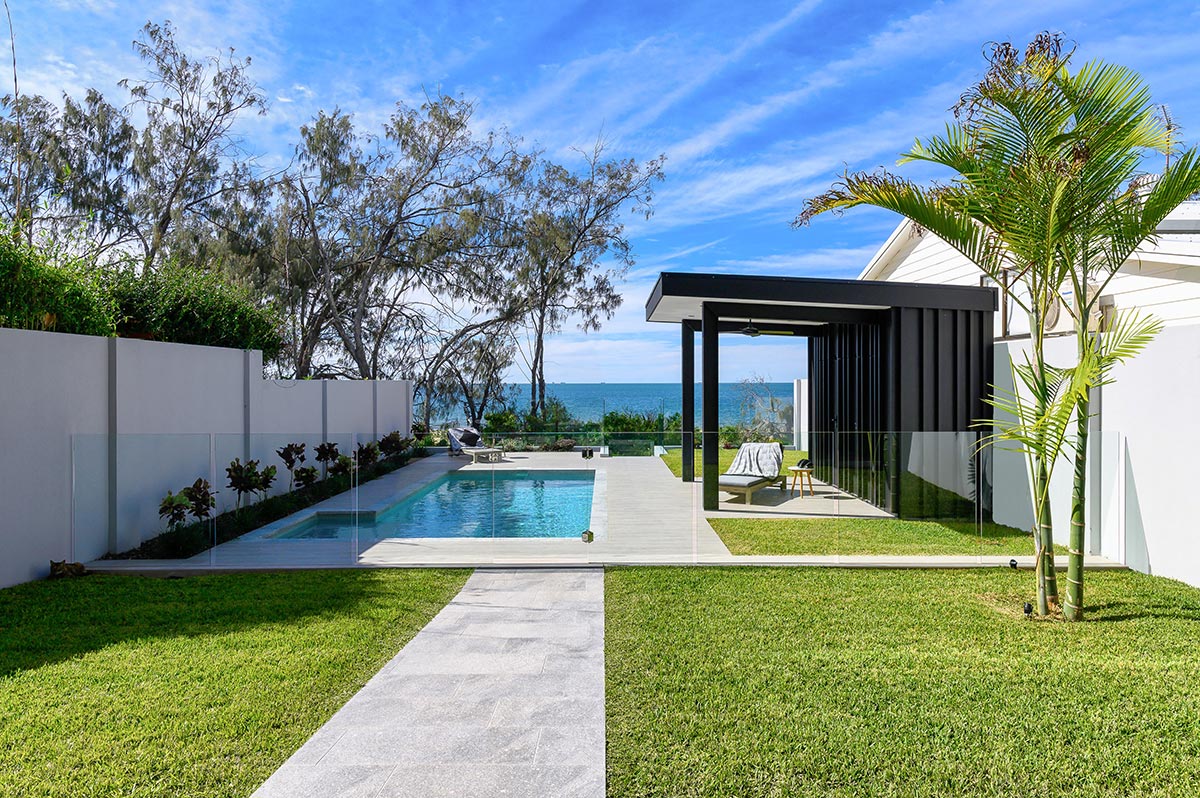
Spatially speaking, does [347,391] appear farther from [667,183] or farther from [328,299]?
[667,183]

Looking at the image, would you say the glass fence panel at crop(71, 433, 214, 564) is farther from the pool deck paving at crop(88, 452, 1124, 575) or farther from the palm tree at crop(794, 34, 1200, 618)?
the palm tree at crop(794, 34, 1200, 618)

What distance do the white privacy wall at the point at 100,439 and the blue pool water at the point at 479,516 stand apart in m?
1.28

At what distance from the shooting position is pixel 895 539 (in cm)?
721

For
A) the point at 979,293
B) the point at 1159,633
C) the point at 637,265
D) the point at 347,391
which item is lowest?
the point at 1159,633

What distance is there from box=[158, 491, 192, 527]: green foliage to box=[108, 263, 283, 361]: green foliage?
2545 mm

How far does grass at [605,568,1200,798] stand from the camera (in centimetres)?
301

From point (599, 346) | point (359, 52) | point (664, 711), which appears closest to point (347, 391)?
point (359, 52)

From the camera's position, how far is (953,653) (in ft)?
14.6

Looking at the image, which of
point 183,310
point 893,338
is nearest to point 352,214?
point 183,310

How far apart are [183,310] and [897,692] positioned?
31.8ft

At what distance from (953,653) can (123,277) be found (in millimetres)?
10364

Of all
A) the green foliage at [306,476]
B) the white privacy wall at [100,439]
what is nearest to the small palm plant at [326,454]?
the green foliage at [306,476]

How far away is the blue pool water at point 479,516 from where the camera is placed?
287 inches

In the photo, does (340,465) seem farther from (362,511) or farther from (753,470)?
(753,470)
